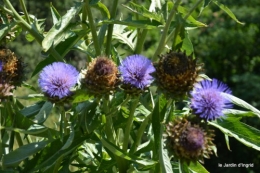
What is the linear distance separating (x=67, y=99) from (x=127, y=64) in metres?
0.11

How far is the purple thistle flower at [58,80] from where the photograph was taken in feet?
2.66

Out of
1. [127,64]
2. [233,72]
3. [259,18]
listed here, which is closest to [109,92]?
[127,64]

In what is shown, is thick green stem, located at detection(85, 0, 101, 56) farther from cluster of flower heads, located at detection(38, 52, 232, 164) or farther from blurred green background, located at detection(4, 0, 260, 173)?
blurred green background, located at detection(4, 0, 260, 173)

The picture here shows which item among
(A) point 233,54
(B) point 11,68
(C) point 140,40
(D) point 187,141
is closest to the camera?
(D) point 187,141

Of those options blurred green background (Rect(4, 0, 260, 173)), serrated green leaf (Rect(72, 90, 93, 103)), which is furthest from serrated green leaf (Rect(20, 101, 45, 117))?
blurred green background (Rect(4, 0, 260, 173))

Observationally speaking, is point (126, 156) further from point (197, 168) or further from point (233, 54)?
point (233, 54)

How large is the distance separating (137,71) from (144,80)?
Result: 20 mm

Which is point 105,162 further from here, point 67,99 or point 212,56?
point 212,56

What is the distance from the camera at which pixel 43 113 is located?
0.90m

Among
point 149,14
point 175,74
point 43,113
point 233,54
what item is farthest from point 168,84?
point 233,54

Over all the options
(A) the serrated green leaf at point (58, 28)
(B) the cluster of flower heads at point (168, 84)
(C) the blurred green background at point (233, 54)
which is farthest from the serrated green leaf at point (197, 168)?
(C) the blurred green background at point (233, 54)

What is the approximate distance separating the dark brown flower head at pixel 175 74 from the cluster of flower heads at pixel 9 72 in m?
0.24

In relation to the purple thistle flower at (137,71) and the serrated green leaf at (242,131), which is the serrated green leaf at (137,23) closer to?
the purple thistle flower at (137,71)

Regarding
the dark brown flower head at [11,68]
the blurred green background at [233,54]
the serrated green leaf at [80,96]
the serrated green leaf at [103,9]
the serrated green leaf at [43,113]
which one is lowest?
the serrated green leaf at [43,113]
